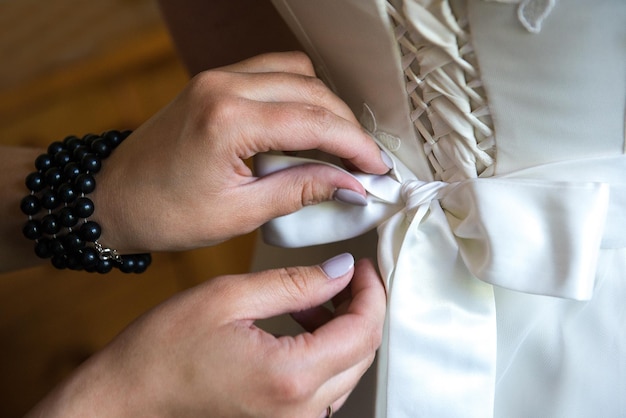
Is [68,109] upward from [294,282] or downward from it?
downward

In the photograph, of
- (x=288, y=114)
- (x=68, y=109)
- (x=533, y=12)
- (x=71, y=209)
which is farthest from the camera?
(x=68, y=109)

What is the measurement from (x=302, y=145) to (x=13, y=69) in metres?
1.19

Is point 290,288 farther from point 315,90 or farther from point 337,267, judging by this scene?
point 315,90

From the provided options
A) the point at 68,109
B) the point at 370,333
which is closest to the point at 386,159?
the point at 370,333

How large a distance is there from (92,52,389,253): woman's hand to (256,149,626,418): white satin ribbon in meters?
0.03

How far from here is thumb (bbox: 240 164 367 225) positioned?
1.92 feet

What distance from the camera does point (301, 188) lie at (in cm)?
59

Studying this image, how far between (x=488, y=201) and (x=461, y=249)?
0.06 metres

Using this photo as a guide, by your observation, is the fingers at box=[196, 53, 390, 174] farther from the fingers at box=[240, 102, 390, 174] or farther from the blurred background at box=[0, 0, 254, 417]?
the blurred background at box=[0, 0, 254, 417]

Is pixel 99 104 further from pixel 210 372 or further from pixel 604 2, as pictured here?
pixel 604 2

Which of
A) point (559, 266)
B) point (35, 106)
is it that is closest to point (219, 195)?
point (559, 266)

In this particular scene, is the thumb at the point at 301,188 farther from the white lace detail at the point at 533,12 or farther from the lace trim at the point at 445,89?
the white lace detail at the point at 533,12

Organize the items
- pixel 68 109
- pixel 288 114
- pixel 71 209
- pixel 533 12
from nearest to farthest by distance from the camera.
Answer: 1. pixel 533 12
2. pixel 288 114
3. pixel 71 209
4. pixel 68 109

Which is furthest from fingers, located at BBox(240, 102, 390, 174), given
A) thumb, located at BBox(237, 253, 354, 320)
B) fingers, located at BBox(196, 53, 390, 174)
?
thumb, located at BBox(237, 253, 354, 320)
